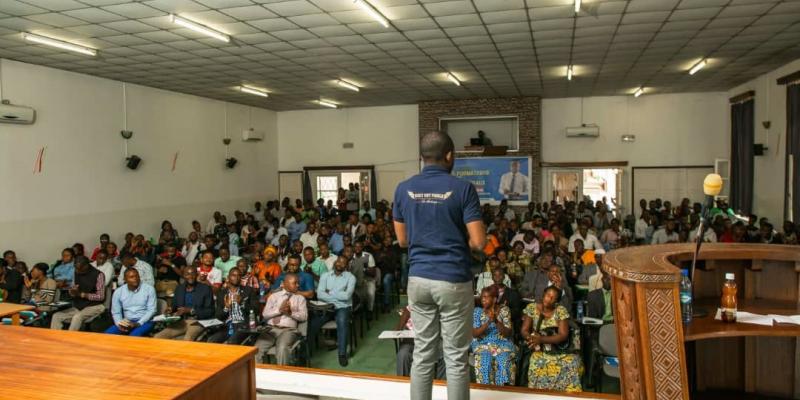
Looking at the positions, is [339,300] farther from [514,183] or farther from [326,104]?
[326,104]

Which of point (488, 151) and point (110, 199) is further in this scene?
point (488, 151)

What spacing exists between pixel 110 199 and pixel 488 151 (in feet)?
26.4

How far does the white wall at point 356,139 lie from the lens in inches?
544

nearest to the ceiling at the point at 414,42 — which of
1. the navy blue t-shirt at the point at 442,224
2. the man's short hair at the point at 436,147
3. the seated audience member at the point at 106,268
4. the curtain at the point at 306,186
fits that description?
the seated audience member at the point at 106,268

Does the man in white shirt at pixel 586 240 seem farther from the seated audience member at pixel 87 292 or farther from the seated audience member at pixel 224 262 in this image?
the seated audience member at pixel 87 292

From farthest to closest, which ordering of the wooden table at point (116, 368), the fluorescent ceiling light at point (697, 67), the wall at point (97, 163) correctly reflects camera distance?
the fluorescent ceiling light at point (697, 67)
the wall at point (97, 163)
the wooden table at point (116, 368)

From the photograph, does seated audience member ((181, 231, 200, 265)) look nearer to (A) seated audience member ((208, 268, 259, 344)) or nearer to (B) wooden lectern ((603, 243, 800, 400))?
(A) seated audience member ((208, 268, 259, 344))

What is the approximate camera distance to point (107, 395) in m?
1.57

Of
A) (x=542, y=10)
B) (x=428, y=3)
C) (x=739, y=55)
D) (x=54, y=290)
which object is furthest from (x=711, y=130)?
Result: (x=54, y=290)

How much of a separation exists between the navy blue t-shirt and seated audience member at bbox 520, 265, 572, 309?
341cm

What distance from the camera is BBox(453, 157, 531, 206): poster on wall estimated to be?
12.6 m

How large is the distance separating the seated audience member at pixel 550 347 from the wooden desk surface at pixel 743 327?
220 centimetres

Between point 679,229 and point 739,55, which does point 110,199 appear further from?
point 739,55

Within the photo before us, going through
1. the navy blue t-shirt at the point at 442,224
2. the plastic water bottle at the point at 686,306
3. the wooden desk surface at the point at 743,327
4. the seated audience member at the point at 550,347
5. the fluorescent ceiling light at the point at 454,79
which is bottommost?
the seated audience member at the point at 550,347
